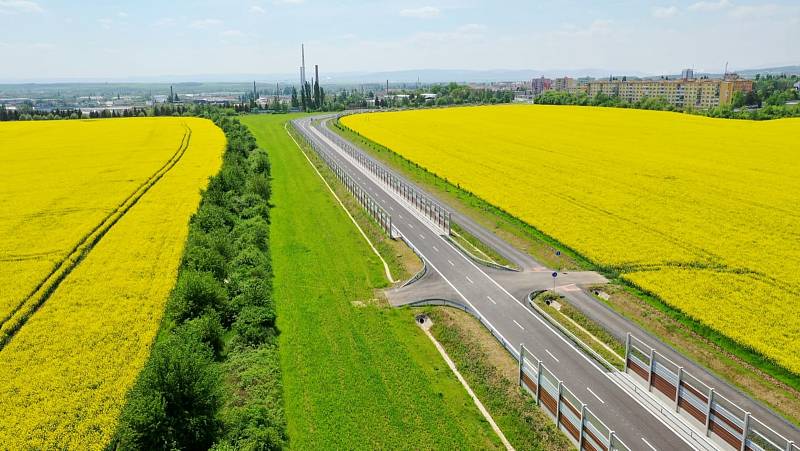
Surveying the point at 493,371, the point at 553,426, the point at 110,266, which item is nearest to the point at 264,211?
the point at 110,266

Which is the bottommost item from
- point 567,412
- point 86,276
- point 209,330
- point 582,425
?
point 567,412

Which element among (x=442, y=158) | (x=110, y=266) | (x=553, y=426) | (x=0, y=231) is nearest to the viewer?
(x=553, y=426)

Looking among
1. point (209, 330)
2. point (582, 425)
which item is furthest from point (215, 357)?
point (582, 425)

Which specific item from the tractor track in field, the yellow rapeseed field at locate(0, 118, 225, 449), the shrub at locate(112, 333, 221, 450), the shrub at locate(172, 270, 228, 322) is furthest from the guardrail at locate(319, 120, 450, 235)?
the shrub at locate(112, 333, 221, 450)

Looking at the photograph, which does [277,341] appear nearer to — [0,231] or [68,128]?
[0,231]

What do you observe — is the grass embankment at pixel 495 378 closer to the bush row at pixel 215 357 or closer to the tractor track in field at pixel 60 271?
the bush row at pixel 215 357

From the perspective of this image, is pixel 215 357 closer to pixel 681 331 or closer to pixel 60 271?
pixel 60 271

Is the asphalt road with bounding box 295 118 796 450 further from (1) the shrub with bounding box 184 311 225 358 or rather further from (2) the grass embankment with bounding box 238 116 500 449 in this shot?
(1) the shrub with bounding box 184 311 225 358
